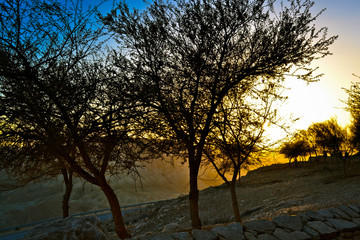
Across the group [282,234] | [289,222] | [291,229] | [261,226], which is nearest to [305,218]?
[289,222]

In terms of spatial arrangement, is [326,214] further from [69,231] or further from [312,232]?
[69,231]

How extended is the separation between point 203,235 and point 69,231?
2.69 meters

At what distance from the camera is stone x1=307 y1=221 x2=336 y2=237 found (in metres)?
6.66

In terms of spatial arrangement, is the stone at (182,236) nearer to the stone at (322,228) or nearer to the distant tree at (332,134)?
the stone at (322,228)

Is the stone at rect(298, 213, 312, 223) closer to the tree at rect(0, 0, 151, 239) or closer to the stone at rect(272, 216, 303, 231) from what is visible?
the stone at rect(272, 216, 303, 231)

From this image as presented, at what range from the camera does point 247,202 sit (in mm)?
22859

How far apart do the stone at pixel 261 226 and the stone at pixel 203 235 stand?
112 cm

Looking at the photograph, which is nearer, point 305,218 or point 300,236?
point 300,236

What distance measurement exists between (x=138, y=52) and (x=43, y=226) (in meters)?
5.52

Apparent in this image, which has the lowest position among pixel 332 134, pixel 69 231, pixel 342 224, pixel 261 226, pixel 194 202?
pixel 342 224

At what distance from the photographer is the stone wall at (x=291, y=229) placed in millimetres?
5550

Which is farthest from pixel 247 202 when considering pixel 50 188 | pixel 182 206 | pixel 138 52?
pixel 50 188

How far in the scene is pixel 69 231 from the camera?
4.73 m

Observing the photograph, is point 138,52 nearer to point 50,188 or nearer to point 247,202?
point 247,202
